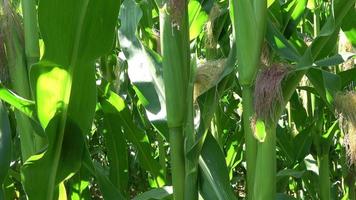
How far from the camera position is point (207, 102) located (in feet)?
4.11

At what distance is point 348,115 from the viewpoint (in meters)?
1.16

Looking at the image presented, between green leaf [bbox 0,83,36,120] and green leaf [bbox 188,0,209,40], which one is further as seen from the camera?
green leaf [bbox 188,0,209,40]

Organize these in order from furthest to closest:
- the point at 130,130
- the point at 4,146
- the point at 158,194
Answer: the point at 130,130 < the point at 158,194 < the point at 4,146

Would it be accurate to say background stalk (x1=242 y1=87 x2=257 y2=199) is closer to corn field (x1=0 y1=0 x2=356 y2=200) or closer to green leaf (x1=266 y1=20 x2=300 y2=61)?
corn field (x1=0 y1=0 x2=356 y2=200)

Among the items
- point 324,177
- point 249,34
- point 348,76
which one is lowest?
point 324,177

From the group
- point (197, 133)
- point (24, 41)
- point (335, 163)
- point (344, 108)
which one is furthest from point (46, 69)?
point (335, 163)

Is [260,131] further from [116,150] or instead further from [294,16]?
[116,150]

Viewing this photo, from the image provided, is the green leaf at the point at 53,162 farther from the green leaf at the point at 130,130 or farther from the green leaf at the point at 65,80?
the green leaf at the point at 130,130

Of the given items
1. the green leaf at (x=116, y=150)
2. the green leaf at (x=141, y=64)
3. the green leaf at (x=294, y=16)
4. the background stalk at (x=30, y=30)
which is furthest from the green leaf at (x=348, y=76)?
the background stalk at (x=30, y=30)

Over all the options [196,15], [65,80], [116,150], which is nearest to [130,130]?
[116,150]

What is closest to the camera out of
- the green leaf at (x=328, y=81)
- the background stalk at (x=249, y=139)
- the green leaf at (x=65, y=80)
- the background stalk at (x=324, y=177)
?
the green leaf at (x=65, y=80)

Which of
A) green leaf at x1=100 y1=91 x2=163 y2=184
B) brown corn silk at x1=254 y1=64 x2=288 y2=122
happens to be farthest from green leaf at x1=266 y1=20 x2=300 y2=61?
green leaf at x1=100 y1=91 x2=163 y2=184

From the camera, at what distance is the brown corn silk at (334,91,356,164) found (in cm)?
115

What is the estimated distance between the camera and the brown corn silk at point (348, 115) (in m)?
1.15
